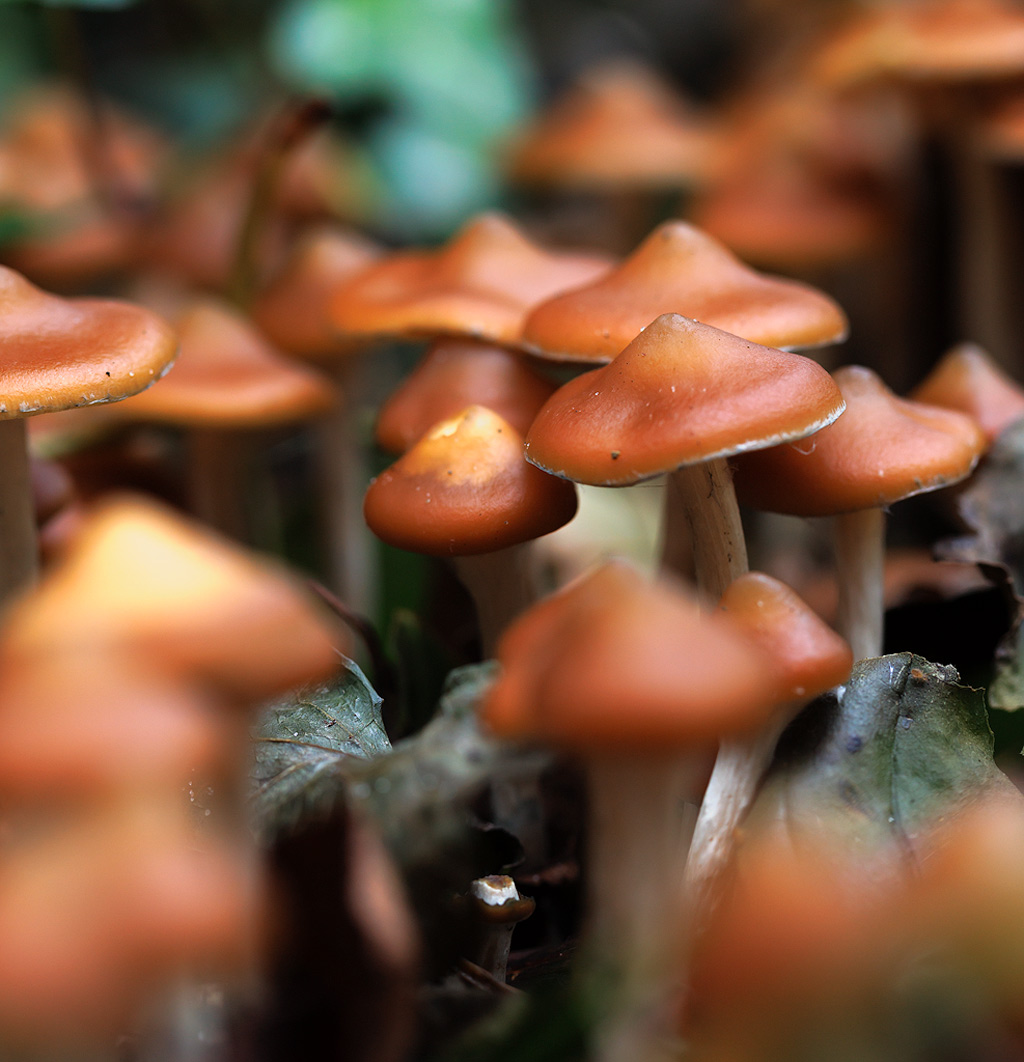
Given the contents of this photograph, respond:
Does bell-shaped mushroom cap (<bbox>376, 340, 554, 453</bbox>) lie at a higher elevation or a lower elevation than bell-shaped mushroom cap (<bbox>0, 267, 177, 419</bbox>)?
lower

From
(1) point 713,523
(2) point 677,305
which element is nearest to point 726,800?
(1) point 713,523

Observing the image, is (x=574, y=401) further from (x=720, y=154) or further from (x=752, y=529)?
(x=720, y=154)

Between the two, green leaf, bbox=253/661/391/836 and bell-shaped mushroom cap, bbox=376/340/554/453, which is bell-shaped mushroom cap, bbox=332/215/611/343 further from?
green leaf, bbox=253/661/391/836

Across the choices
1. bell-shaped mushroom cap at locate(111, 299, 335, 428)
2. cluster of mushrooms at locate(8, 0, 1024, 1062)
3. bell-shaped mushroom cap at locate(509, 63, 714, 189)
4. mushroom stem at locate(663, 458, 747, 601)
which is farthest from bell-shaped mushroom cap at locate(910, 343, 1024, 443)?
bell-shaped mushroom cap at locate(509, 63, 714, 189)

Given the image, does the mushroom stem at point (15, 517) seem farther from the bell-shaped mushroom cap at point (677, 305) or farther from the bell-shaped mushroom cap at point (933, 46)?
the bell-shaped mushroom cap at point (933, 46)

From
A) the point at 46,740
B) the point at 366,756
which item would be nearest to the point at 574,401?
the point at 366,756

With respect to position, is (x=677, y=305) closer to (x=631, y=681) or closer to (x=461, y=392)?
(x=461, y=392)
